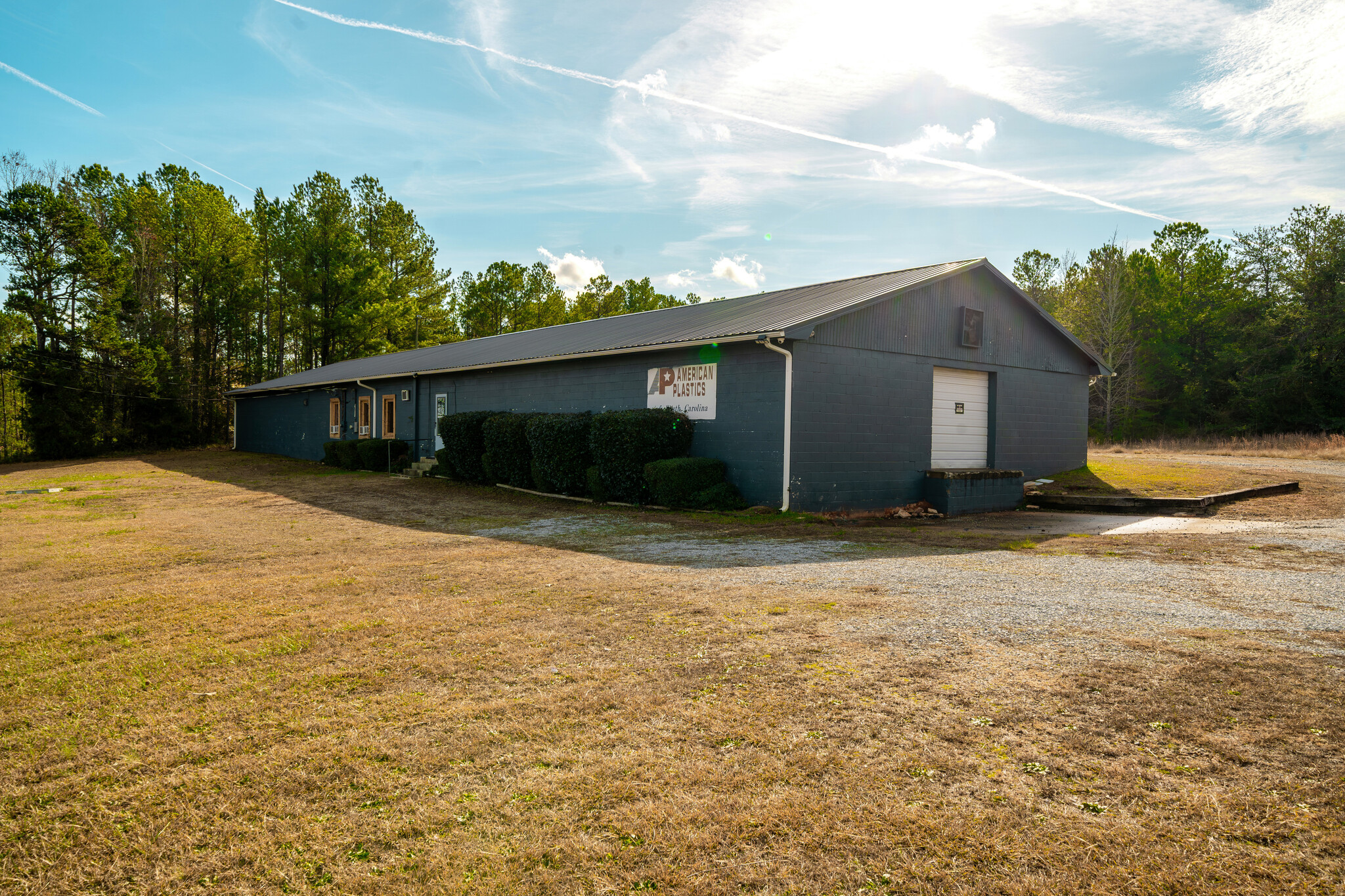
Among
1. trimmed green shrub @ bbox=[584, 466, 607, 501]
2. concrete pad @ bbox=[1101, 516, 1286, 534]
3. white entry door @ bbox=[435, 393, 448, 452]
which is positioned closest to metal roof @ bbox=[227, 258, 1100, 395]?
white entry door @ bbox=[435, 393, 448, 452]

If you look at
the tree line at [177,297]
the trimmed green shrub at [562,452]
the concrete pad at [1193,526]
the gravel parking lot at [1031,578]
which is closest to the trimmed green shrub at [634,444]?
the trimmed green shrub at [562,452]

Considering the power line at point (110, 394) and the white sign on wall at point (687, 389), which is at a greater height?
the power line at point (110, 394)

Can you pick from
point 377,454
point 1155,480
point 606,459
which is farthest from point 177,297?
point 1155,480

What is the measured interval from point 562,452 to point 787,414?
16.0 feet

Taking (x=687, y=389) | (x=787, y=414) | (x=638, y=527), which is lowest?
(x=638, y=527)

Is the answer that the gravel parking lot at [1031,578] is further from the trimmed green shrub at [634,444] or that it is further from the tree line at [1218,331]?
the tree line at [1218,331]

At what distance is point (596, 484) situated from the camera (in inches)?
547

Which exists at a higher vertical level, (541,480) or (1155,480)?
(1155,480)

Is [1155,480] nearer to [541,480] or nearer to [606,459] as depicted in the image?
[606,459]

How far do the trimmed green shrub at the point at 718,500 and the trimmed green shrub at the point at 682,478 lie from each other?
0.30 feet

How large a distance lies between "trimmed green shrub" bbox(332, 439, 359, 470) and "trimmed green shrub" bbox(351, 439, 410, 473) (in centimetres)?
56

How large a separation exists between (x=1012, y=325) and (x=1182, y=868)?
15.0m

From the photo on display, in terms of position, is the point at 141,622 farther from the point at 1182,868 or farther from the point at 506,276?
the point at 506,276

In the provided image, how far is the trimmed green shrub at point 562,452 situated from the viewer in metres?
14.4
